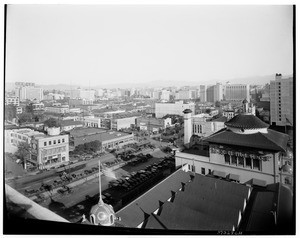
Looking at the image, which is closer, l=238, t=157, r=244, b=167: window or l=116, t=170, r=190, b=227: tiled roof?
l=116, t=170, r=190, b=227: tiled roof

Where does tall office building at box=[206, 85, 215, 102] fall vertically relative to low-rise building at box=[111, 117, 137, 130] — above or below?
above

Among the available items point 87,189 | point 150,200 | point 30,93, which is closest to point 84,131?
point 87,189

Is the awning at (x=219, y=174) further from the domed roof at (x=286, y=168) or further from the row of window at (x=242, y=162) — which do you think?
the domed roof at (x=286, y=168)

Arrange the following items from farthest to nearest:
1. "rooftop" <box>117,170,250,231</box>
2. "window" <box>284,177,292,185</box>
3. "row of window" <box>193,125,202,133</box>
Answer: "row of window" <box>193,125,202,133</box> → "window" <box>284,177,292,185</box> → "rooftop" <box>117,170,250,231</box>

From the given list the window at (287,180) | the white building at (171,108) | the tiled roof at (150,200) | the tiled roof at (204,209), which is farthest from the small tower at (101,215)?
the white building at (171,108)

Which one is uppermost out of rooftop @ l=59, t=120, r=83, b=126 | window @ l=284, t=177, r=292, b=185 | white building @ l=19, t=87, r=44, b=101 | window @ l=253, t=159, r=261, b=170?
white building @ l=19, t=87, r=44, b=101

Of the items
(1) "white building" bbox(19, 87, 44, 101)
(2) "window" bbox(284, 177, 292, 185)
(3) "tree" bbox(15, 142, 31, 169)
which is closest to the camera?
(2) "window" bbox(284, 177, 292, 185)

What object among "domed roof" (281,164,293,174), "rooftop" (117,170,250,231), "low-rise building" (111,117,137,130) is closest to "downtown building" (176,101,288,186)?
"domed roof" (281,164,293,174)

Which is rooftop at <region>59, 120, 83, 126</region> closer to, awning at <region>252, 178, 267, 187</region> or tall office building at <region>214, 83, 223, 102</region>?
tall office building at <region>214, 83, 223, 102</region>
